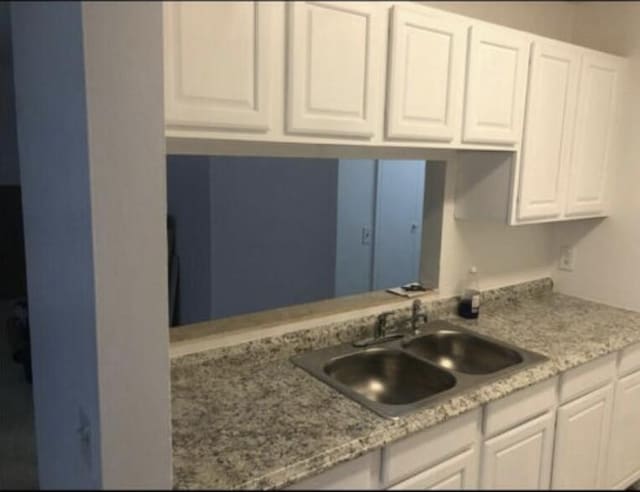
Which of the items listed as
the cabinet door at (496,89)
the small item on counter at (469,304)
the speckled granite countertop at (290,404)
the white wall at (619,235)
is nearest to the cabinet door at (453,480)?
the speckled granite countertop at (290,404)

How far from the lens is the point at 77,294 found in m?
0.95

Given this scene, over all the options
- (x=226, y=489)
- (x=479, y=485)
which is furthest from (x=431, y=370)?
(x=479, y=485)

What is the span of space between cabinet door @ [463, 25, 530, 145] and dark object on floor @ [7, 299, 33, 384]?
6.65ft

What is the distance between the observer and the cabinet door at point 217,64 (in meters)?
0.94

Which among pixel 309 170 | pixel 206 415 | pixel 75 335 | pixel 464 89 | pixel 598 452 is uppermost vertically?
pixel 464 89

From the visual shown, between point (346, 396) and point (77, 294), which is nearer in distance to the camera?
point (77, 294)

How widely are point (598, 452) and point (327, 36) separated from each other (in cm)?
95

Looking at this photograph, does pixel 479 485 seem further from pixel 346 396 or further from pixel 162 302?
pixel 346 396

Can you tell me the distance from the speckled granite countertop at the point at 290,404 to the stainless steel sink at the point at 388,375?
122 millimetres

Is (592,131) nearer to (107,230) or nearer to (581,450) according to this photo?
(581,450)

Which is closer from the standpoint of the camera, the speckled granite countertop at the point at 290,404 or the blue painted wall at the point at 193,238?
the speckled granite countertop at the point at 290,404

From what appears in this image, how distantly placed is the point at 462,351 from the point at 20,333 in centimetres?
196

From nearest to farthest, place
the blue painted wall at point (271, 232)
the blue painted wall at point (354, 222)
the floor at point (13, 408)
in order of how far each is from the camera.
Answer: the blue painted wall at point (354, 222), the blue painted wall at point (271, 232), the floor at point (13, 408)

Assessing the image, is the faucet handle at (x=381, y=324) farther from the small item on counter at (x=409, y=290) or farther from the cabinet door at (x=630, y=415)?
the cabinet door at (x=630, y=415)
